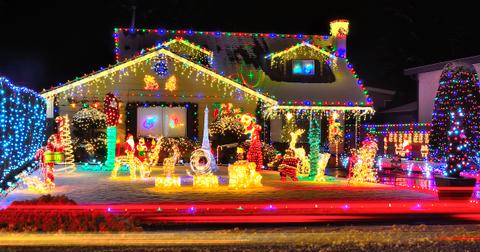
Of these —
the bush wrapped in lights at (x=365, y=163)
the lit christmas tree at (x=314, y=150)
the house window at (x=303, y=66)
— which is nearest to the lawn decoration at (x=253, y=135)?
the lit christmas tree at (x=314, y=150)

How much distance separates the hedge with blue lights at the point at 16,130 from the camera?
43.0 ft

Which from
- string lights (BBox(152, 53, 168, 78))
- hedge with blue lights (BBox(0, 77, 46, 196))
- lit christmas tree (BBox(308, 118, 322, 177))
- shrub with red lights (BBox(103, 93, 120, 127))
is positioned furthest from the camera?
string lights (BBox(152, 53, 168, 78))

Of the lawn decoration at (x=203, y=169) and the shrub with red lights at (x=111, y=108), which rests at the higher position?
the shrub with red lights at (x=111, y=108)

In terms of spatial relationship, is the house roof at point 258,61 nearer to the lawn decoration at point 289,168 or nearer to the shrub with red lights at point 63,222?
the lawn decoration at point 289,168

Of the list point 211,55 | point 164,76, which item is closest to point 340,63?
point 211,55

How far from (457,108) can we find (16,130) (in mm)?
11303

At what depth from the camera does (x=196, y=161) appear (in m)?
15.9

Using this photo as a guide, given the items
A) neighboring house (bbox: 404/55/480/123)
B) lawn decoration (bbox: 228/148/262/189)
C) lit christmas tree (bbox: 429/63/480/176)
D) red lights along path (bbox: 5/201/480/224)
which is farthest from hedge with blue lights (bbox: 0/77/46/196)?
neighboring house (bbox: 404/55/480/123)

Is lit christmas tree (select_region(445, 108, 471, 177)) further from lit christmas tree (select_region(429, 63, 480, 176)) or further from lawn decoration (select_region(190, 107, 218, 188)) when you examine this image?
lawn decoration (select_region(190, 107, 218, 188))

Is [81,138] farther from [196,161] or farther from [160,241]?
[160,241]

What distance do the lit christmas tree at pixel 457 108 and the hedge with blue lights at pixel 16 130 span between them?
10.1 m

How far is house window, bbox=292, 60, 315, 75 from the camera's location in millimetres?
29875

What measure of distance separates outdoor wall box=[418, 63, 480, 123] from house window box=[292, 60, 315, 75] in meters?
7.36

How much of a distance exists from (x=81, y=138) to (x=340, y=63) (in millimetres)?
14760
